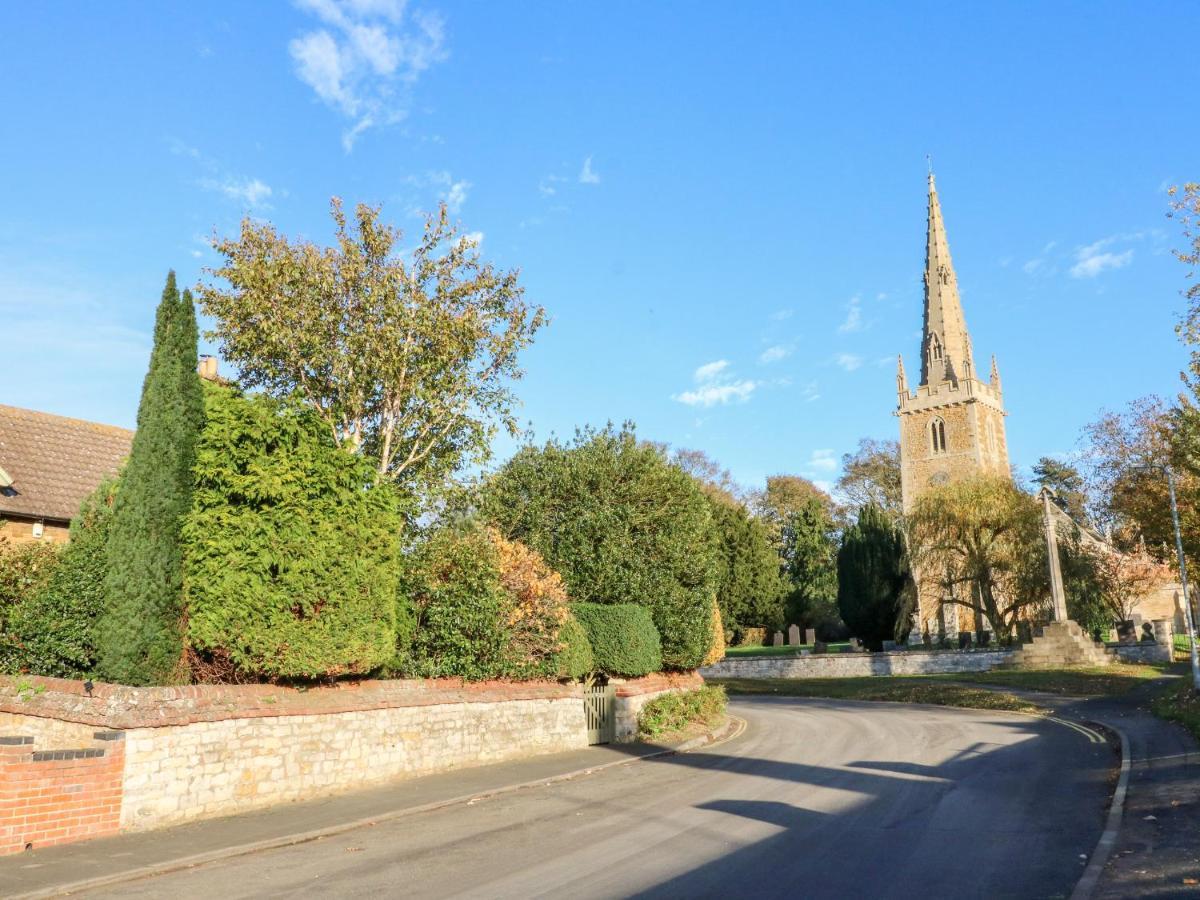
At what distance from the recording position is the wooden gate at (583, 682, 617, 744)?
19.8m

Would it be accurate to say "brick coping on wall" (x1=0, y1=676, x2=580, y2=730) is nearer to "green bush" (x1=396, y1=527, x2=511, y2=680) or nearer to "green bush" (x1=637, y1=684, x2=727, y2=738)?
"green bush" (x1=396, y1=527, x2=511, y2=680)

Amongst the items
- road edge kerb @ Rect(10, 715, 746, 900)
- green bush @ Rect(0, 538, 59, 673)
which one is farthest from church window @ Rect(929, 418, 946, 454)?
green bush @ Rect(0, 538, 59, 673)

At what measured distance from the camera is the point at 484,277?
73.3ft

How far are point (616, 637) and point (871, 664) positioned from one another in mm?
23876

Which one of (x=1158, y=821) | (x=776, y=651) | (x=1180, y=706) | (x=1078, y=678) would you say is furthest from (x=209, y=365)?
(x=776, y=651)

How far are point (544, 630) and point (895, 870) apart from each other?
10.6 meters

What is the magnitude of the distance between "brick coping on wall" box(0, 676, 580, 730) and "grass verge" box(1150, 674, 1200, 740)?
A: 48.5 ft

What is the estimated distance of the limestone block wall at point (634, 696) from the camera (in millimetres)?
20750

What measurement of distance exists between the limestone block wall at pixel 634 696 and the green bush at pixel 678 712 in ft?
0.68

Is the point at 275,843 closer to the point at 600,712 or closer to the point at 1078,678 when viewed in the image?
the point at 600,712

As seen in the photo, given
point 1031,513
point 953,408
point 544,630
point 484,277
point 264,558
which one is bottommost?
point 544,630

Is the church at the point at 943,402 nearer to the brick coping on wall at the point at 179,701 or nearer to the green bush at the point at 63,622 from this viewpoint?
the brick coping on wall at the point at 179,701

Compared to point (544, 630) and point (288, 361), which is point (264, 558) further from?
point (288, 361)

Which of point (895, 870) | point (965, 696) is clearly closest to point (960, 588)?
point (965, 696)
